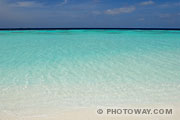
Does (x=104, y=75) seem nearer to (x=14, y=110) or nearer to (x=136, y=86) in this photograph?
(x=136, y=86)

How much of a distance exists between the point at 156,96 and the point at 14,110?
51.6 inches

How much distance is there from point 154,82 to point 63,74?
3.83ft

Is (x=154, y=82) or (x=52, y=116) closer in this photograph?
(x=52, y=116)

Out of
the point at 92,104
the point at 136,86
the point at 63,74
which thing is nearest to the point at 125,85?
the point at 136,86

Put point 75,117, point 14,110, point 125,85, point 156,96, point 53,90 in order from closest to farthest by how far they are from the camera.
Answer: point 75,117, point 14,110, point 156,96, point 53,90, point 125,85

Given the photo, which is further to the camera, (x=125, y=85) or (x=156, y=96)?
(x=125, y=85)

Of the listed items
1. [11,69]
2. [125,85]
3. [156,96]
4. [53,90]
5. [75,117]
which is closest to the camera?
[75,117]

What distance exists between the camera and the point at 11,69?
132 inches

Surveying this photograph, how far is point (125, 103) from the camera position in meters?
2.08

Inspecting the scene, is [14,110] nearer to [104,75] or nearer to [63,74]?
[63,74]

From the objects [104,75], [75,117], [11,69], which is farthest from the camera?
[11,69]

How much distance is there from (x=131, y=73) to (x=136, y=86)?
57cm

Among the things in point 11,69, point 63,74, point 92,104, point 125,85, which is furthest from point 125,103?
point 11,69

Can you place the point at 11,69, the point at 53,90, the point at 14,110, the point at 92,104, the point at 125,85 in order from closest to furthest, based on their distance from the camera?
the point at 14,110
the point at 92,104
the point at 53,90
the point at 125,85
the point at 11,69
